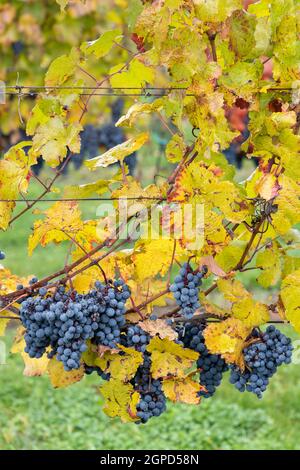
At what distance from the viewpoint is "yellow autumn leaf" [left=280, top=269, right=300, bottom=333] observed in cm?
170

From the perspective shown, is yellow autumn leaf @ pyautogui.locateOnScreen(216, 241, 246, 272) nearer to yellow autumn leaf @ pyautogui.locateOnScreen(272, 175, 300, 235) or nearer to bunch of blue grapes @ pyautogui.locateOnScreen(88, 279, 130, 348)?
yellow autumn leaf @ pyautogui.locateOnScreen(272, 175, 300, 235)

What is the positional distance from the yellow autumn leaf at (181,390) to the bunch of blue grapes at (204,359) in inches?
5.1

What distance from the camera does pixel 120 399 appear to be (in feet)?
5.93

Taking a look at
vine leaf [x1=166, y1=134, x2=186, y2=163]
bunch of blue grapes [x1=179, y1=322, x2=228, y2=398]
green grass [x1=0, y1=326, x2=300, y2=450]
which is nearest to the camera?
vine leaf [x1=166, y1=134, x2=186, y2=163]

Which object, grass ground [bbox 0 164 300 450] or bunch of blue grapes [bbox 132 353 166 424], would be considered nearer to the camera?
bunch of blue grapes [bbox 132 353 166 424]

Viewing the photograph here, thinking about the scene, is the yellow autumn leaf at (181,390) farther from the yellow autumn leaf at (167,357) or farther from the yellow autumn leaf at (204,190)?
the yellow autumn leaf at (204,190)

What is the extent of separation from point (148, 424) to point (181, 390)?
204 cm

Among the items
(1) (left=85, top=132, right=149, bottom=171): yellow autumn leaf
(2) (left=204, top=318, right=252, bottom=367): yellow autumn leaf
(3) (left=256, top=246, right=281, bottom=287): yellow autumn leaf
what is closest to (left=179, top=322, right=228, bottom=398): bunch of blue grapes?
(2) (left=204, top=318, right=252, bottom=367): yellow autumn leaf

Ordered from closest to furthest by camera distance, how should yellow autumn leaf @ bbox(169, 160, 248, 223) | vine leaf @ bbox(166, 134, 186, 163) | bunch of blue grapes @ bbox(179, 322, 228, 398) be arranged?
yellow autumn leaf @ bbox(169, 160, 248, 223), vine leaf @ bbox(166, 134, 186, 163), bunch of blue grapes @ bbox(179, 322, 228, 398)

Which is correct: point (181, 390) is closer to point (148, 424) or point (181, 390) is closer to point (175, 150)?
point (175, 150)

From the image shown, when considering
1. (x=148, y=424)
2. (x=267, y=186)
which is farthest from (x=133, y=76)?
(x=148, y=424)

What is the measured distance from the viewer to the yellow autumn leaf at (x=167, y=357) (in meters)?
1.77

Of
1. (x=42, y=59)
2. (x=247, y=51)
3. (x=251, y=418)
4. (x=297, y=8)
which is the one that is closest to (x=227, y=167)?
(x=247, y=51)

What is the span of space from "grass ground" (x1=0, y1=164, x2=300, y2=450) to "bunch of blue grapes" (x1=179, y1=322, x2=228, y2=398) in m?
1.60
